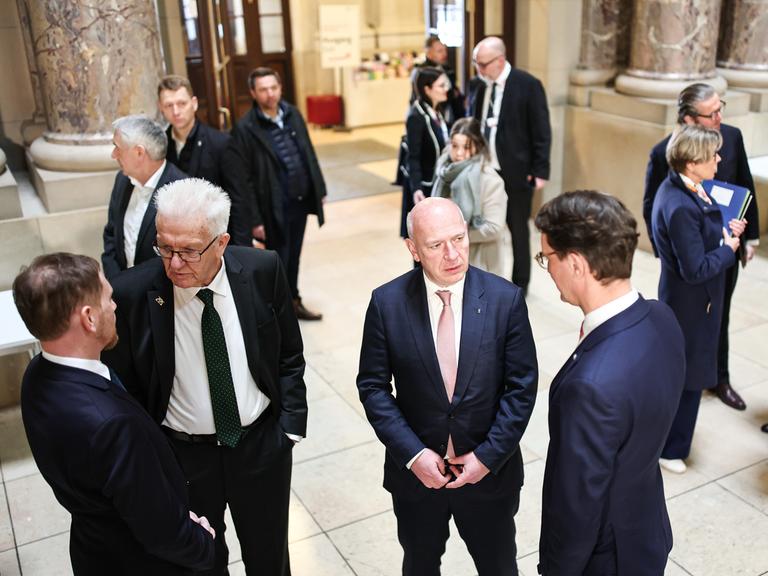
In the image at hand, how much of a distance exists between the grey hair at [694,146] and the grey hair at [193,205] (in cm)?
217

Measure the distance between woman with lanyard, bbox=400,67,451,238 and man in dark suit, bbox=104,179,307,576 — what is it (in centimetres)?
322

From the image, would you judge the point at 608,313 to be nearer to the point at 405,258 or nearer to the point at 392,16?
the point at 405,258

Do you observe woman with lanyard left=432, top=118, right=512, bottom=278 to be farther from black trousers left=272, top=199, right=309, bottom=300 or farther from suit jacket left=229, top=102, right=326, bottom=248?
black trousers left=272, top=199, right=309, bottom=300

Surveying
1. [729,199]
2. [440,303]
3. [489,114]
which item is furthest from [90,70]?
[729,199]

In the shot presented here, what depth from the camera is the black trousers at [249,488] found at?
103 inches

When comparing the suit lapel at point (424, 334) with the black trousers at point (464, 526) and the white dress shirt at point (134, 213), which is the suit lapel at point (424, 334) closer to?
the black trousers at point (464, 526)

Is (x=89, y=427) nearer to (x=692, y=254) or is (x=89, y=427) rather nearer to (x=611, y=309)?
(x=611, y=309)

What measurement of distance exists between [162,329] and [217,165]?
2209mm

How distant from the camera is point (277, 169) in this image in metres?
5.44

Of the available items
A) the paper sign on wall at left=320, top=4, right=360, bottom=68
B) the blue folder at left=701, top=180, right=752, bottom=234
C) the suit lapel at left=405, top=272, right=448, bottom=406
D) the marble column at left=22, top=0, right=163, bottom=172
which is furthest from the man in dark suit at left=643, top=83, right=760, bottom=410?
the paper sign on wall at left=320, top=4, right=360, bottom=68

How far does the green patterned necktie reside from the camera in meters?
2.52

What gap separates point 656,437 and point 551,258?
531 millimetres

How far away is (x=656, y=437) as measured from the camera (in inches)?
80.6

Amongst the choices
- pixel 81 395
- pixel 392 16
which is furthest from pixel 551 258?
pixel 392 16
